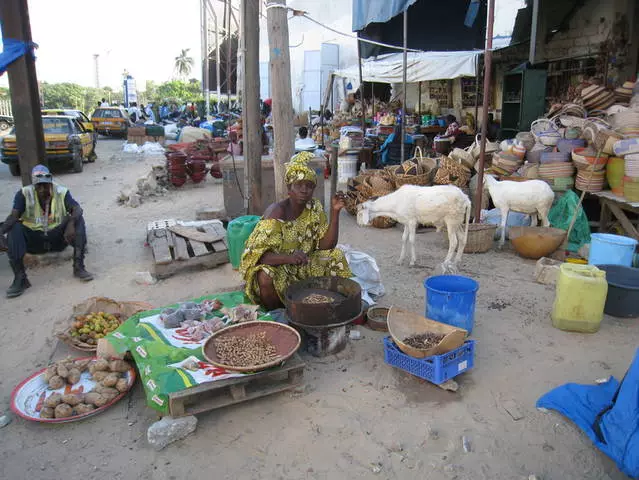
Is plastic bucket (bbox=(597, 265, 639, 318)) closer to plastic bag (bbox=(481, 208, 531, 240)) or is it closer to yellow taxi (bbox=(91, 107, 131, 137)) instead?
plastic bag (bbox=(481, 208, 531, 240))

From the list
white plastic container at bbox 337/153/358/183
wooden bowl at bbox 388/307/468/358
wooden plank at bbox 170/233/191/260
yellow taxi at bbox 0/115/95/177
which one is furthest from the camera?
yellow taxi at bbox 0/115/95/177

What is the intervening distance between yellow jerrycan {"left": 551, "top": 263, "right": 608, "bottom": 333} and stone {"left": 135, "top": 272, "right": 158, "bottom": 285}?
14.1 feet

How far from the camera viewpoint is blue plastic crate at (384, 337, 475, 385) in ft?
10.5

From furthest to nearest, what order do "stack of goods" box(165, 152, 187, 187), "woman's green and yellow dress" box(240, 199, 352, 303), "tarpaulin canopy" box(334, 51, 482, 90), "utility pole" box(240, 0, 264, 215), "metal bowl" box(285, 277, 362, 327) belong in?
"stack of goods" box(165, 152, 187, 187)
"tarpaulin canopy" box(334, 51, 482, 90)
"utility pole" box(240, 0, 264, 215)
"woman's green and yellow dress" box(240, 199, 352, 303)
"metal bowl" box(285, 277, 362, 327)

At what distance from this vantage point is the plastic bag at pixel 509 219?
699 cm

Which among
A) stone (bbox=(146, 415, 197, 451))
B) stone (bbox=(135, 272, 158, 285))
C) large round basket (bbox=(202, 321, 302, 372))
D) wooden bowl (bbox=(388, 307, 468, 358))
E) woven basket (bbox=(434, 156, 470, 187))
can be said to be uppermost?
woven basket (bbox=(434, 156, 470, 187))

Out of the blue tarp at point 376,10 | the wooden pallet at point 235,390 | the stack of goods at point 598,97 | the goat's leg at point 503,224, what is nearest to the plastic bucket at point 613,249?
the goat's leg at point 503,224

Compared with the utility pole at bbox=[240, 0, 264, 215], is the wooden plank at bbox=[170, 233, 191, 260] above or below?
below

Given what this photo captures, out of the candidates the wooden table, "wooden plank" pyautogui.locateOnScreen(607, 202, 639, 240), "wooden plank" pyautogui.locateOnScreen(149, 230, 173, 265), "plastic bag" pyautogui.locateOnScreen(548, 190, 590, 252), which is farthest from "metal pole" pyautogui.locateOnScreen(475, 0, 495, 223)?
"wooden plank" pyautogui.locateOnScreen(149, 230, 173, 265)

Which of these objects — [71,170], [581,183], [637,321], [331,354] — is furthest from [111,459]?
[71,170]

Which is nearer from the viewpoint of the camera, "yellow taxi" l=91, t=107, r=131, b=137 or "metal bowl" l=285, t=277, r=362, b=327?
"metal bowl" l=285, t=277, r=362, b=327

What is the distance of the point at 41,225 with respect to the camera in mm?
5742

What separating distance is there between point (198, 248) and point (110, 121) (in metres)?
22.5

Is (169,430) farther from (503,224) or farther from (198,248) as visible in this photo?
(503,224)
